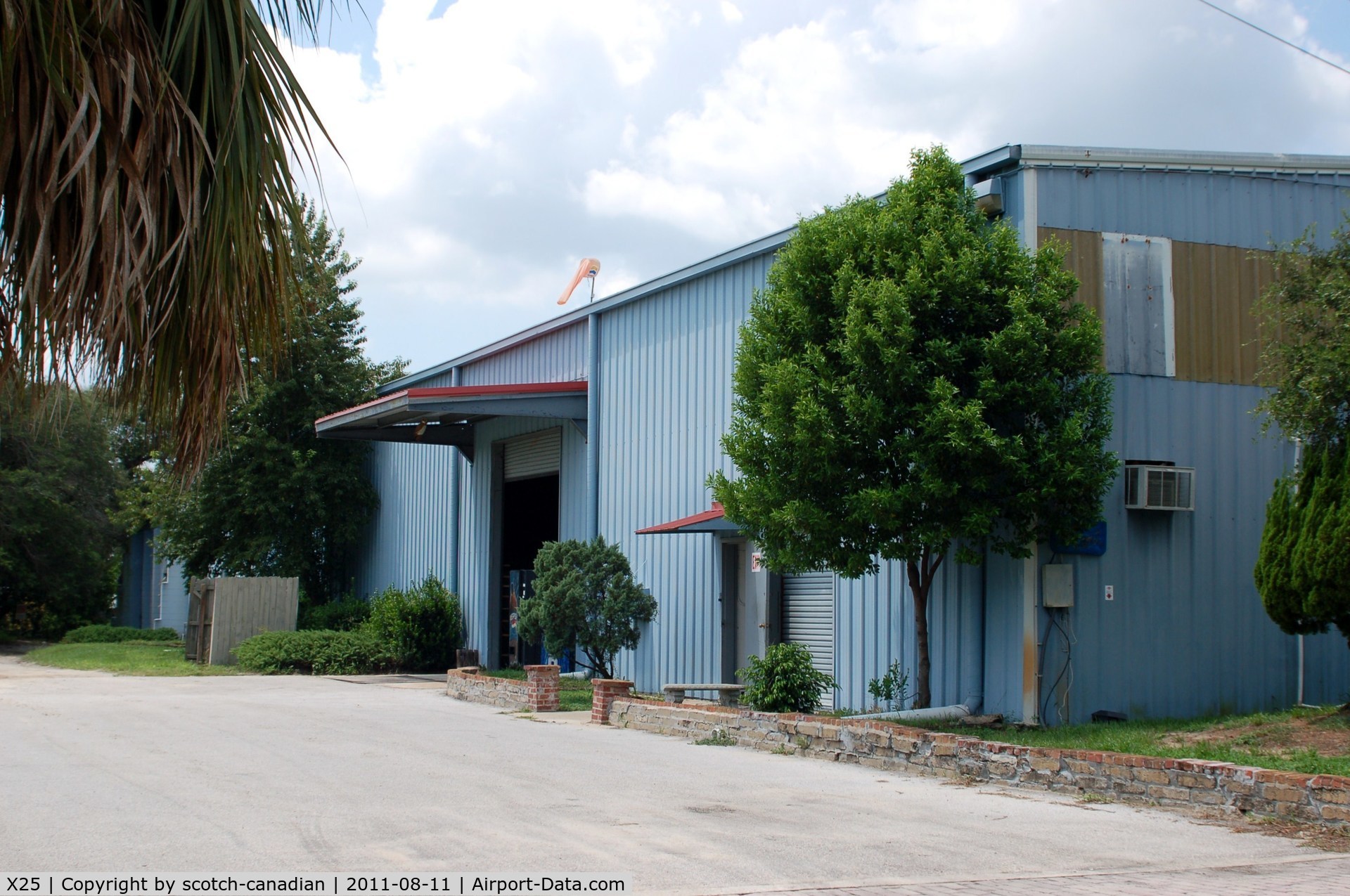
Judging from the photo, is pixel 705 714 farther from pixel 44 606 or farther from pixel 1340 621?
pixel 44 606

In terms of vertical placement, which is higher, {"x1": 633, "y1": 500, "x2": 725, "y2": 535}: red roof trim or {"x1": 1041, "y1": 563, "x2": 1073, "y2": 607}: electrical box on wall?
{"x1": 633, "y1": 500, "x2": 725, "y2": 535}: red roof trim

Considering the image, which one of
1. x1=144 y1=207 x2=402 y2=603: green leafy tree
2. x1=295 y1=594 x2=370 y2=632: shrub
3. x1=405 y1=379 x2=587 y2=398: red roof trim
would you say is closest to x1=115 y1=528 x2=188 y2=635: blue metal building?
x1=144 y1=207 x2=402 y2=603: green leafy tree

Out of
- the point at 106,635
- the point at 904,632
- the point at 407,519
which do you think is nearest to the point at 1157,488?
the point at 904,632

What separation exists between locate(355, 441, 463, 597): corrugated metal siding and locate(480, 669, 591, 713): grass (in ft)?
14.9

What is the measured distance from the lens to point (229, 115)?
3637 millimetres

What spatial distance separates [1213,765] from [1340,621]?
353 centimetres

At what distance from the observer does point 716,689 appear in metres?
16.4

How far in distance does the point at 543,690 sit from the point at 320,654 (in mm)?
9154

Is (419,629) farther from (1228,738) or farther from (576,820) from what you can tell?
(576,820)

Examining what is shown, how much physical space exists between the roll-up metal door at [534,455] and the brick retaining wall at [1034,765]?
1077cm

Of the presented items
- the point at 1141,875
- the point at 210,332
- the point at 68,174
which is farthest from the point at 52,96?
the point at 1141,875

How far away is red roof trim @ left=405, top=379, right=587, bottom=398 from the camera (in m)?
21.7

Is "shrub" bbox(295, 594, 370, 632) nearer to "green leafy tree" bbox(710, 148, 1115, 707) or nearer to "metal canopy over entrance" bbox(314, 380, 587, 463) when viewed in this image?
"metal canopy over entrance" bbox(314, 380, 587, 463)

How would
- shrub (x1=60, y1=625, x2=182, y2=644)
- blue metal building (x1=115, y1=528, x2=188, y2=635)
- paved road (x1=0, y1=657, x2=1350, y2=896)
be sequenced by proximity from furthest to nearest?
blue metal building (x1=115, y1=528, x2=188, y2=635) < shrub (x1=60, y1=625, x2=182, y2=644) < paved road (x1=0, y1=657, x2=1350, y2=896)
